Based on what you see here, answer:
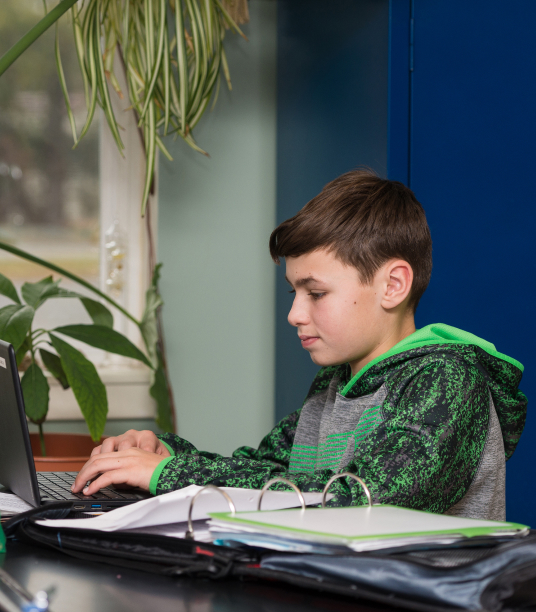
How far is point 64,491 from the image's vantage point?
867mm

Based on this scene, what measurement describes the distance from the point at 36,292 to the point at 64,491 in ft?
2.47

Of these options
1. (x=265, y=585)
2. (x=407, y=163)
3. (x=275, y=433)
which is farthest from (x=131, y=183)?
(x=265, y=585)

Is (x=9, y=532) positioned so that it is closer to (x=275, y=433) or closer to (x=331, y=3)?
(x=275, y=433)

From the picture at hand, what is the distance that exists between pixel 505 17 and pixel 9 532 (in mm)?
1183

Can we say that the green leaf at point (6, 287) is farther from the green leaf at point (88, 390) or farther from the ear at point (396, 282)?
the ear at point (396, 282)

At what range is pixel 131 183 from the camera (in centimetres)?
200

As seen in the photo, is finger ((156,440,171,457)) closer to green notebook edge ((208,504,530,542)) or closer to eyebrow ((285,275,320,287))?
eyebrow ((285,275,320,287))

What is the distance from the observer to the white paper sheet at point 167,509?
57 centimetres

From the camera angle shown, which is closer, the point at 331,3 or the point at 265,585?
the point at 265,585

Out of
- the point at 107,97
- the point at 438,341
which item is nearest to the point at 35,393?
the point at 107,97

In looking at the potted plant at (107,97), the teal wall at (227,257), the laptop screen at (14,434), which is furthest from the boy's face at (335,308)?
the teal wall at (227,257)

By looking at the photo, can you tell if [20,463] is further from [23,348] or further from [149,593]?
[23,348]

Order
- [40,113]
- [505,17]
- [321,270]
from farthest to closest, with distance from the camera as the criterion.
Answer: [40,113] < [505,17] < [321,270]

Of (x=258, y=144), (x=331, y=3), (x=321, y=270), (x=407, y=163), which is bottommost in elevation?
(x=321, y=270)
